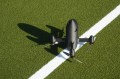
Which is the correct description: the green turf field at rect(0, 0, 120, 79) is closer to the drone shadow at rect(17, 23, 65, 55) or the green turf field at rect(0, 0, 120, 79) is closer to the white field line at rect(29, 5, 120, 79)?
the drone shadow at rect(17, 23, 65, 55)

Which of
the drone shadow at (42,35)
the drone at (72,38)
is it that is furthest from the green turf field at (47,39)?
the drone at (72,38)

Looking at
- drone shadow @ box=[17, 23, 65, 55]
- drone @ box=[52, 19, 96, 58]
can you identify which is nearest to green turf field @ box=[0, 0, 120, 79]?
drone shadow @ box=[17, 23, 65, 55]

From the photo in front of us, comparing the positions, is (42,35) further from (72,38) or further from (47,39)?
(72,38)

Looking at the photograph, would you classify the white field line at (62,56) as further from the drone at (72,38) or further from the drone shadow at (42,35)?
the drone at (72,38)

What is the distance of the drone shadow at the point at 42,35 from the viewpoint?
11.2 metres

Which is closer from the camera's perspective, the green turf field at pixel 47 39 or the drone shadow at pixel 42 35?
the green turf field at pixel 47 39

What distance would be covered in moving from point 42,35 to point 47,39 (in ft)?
0.80

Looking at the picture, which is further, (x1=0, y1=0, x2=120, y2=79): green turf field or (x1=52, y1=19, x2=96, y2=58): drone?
(x1=0, y1=0, x2=120, y2=79): green turf field

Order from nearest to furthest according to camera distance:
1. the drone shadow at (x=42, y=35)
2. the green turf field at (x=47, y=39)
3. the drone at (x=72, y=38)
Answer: the drone at (x=72, y=38), the green turf field at (x=47, y=39), the drone shadow at (x=42, y=35)

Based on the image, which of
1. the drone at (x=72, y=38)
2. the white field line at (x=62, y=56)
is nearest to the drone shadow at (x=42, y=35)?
the white field line at (x=62, y=56)

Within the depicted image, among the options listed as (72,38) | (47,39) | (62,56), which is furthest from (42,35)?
(72,38)

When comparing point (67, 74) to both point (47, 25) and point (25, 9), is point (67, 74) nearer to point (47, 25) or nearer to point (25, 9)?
point (47, 25)

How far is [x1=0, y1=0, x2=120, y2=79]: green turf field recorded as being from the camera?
10.8 meters

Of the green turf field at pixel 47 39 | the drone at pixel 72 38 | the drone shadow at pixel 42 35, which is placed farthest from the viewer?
the drone shadow at pixel 42 35
